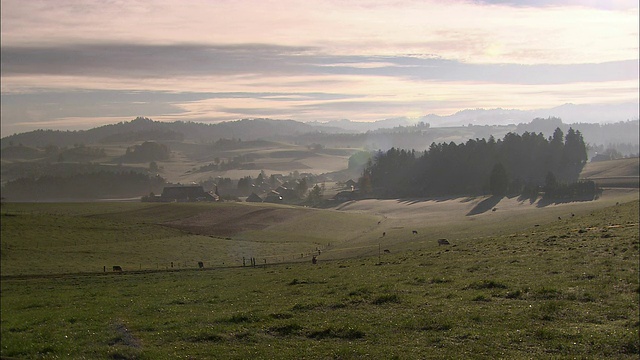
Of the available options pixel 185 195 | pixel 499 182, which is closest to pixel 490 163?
pixel 499 182

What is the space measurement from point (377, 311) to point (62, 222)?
69.5 meters

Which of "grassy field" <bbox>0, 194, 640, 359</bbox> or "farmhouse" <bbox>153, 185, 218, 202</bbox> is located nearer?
"grassy field" <bbox>0, 194, 640, 359</bbox>

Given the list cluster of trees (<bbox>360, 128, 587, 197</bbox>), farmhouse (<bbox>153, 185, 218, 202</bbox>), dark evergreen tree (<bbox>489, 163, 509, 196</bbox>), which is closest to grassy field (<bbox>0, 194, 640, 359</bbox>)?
dark evergreen tree (<bbox>489, 163, 509, 196</bbox>)

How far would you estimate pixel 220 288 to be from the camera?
31781mm

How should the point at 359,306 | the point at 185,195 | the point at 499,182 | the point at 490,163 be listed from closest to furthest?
the point at 359,306 → the point at 499,182 → the point at 490,163 → the point at 185,195

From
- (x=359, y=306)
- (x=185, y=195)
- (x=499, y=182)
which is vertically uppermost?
(x=499, y=182)

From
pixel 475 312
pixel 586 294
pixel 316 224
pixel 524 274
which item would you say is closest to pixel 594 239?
pixel 524 274

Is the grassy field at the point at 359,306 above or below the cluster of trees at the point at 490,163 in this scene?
below

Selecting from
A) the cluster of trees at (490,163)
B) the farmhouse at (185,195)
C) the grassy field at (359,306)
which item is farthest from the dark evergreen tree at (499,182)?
the grassy field at (359,306)

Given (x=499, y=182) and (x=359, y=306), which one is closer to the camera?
(x=359, y=306)

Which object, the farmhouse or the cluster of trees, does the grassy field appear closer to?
the farmhouse

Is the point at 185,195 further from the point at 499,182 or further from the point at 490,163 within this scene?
the point at 490,163

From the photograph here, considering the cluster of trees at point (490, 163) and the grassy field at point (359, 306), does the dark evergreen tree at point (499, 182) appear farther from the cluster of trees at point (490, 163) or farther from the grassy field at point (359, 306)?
the grassy field at point (359, 306)

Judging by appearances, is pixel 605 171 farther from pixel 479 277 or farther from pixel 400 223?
pixel 479 277
